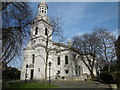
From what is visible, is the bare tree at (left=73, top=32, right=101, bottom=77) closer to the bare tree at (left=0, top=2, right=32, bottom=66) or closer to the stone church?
the stone church

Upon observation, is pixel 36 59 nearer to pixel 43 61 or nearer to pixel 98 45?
pixel 43 61

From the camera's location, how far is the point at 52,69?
131ft

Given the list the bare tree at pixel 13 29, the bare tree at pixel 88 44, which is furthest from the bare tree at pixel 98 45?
the bare tree at pixel 13 29

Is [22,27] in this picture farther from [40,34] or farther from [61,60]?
[61,60]

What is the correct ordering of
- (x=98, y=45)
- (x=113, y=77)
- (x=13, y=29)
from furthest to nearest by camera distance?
(x=98, y=45) < (x=113, y=77) < (x=13, y=29)

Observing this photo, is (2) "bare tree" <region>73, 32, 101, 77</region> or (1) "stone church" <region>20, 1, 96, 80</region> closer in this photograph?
→ (2) "bare tree" <region>73, 32, 101, 77</region>

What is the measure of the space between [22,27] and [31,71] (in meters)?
28.8

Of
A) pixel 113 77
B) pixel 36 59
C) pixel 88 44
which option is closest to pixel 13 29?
pixel 113 77

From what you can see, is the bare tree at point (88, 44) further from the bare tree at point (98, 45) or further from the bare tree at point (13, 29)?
the bare tree at point (13, 29)

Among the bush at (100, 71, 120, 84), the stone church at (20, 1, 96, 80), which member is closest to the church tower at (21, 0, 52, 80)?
the stone church at (20, 1, 96, 80)

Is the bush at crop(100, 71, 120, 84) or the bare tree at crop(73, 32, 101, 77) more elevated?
the bare tree at crop(73, 32, 101, 77)

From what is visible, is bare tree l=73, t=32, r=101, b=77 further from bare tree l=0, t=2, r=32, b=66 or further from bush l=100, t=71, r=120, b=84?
bare tree l=0, t=2, r=32, b=66

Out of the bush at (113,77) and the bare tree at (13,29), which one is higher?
the bare tree at (13,29)

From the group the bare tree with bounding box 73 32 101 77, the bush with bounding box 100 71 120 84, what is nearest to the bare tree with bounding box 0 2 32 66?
the bush with bounding box 100 71 120 84
